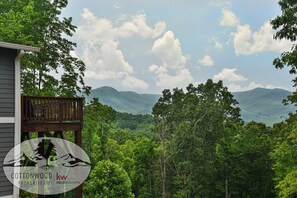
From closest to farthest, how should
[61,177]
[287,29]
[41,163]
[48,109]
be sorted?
[48,109]
[287,29]
[41,163]
[61,177]

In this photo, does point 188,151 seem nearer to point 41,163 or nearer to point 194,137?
point 194,137

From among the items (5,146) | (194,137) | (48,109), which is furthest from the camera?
(194,137)

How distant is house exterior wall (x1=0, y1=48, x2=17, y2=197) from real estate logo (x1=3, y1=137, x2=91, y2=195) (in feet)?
0.57

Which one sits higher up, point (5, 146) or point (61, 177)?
point (5, 146)

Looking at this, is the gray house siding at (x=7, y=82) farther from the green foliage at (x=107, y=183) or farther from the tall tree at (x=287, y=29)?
the green foliage at (x=107, y=183)

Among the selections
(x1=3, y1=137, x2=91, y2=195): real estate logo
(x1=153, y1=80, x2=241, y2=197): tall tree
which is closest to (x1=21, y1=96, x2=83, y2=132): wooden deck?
(x1=3, y1=137, x2=91, y2=195): real estate logo

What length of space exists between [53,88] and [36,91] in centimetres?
114

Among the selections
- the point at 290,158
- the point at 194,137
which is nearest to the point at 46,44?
the point at 290,158

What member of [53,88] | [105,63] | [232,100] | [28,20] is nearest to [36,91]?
[53,88]

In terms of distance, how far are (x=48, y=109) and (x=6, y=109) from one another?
1.17 meters

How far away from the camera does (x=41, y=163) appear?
12.4 m

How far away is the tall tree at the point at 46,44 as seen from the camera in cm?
1529

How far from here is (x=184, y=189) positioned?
29672 mm

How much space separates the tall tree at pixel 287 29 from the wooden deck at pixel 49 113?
22.5 feet
